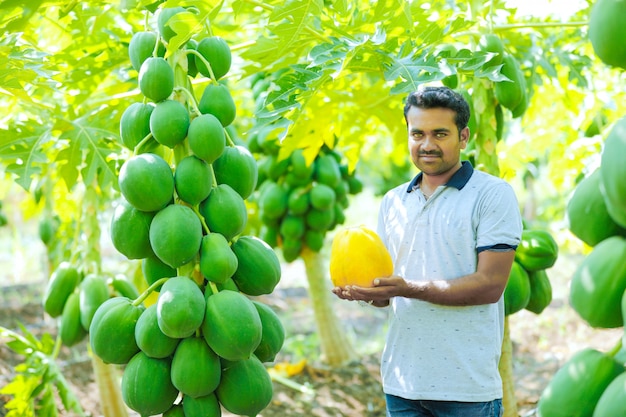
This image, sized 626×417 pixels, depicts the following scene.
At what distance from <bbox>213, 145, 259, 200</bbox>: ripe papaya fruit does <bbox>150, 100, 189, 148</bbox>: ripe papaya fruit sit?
0.14 m

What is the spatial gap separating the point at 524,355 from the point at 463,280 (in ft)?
11.0

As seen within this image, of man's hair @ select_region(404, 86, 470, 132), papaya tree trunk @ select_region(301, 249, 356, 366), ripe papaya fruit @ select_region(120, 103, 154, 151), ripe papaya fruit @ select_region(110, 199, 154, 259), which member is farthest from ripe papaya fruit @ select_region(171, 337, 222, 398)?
papaya tree trunk @ select_region(301, 249, 356, 366)

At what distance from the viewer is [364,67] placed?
238 centimetres

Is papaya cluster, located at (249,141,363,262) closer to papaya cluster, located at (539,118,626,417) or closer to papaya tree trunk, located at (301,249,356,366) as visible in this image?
papaya tree trunk, located at (301,249,356,366)

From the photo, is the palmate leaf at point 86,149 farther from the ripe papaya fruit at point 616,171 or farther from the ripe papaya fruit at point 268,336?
the ripe papaya fruit at point 616,171

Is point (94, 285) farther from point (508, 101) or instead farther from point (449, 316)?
point (508, 101)

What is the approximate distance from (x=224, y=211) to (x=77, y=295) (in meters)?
1.43

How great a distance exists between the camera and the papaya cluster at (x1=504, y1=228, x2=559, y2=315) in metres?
2.39

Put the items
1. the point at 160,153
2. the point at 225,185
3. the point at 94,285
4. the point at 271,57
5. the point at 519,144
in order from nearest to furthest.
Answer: the point at 225,185, the point at 160,153, the point at 271,57, the point at 94,285, the point at 519,144

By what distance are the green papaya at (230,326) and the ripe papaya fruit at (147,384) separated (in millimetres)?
153

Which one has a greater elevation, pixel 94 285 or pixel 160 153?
pixel 160 153

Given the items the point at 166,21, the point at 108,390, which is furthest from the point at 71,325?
the point at 166,21

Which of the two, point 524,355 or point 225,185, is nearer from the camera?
point 225,185

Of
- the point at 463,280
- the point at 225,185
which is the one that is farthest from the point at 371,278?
the point at 225,185
